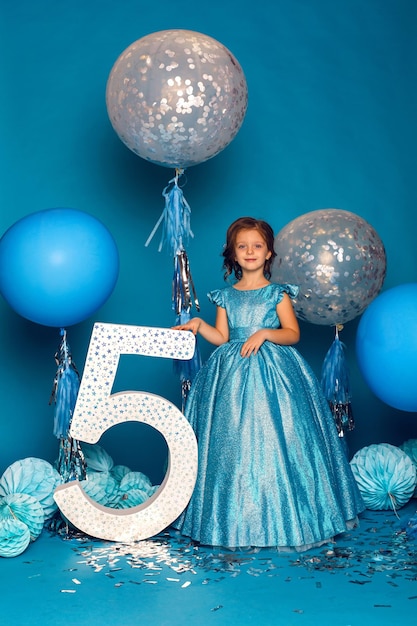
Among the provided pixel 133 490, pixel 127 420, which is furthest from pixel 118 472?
pixel 127 420

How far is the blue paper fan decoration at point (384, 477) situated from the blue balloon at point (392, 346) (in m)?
0.52

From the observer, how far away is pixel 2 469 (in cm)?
373

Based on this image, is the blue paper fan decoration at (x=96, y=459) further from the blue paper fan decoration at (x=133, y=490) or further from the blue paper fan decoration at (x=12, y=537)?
the blue paper fan decoration at (x=12, y=537)

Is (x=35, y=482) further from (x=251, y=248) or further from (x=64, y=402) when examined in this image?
(x=251, y=248)

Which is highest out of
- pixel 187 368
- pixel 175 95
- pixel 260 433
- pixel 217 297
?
pixel 175 95

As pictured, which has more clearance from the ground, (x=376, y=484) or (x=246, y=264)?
(x=246, y=264)

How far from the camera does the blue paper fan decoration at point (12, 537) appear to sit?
2.74 meters

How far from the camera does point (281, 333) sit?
2910 mm

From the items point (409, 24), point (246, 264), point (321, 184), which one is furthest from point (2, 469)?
point (409, 24)

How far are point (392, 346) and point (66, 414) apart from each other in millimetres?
1143

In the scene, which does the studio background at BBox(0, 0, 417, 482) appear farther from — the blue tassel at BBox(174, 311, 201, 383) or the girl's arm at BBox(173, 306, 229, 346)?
the girl's arm at BBox(173, 306, 229, 346)

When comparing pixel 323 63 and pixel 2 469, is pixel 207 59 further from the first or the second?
pixel 2 469

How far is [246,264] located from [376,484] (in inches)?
40.6

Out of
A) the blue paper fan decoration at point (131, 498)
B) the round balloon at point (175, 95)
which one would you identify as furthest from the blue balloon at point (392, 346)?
the blue paper fan decoration at point (131, 498)
